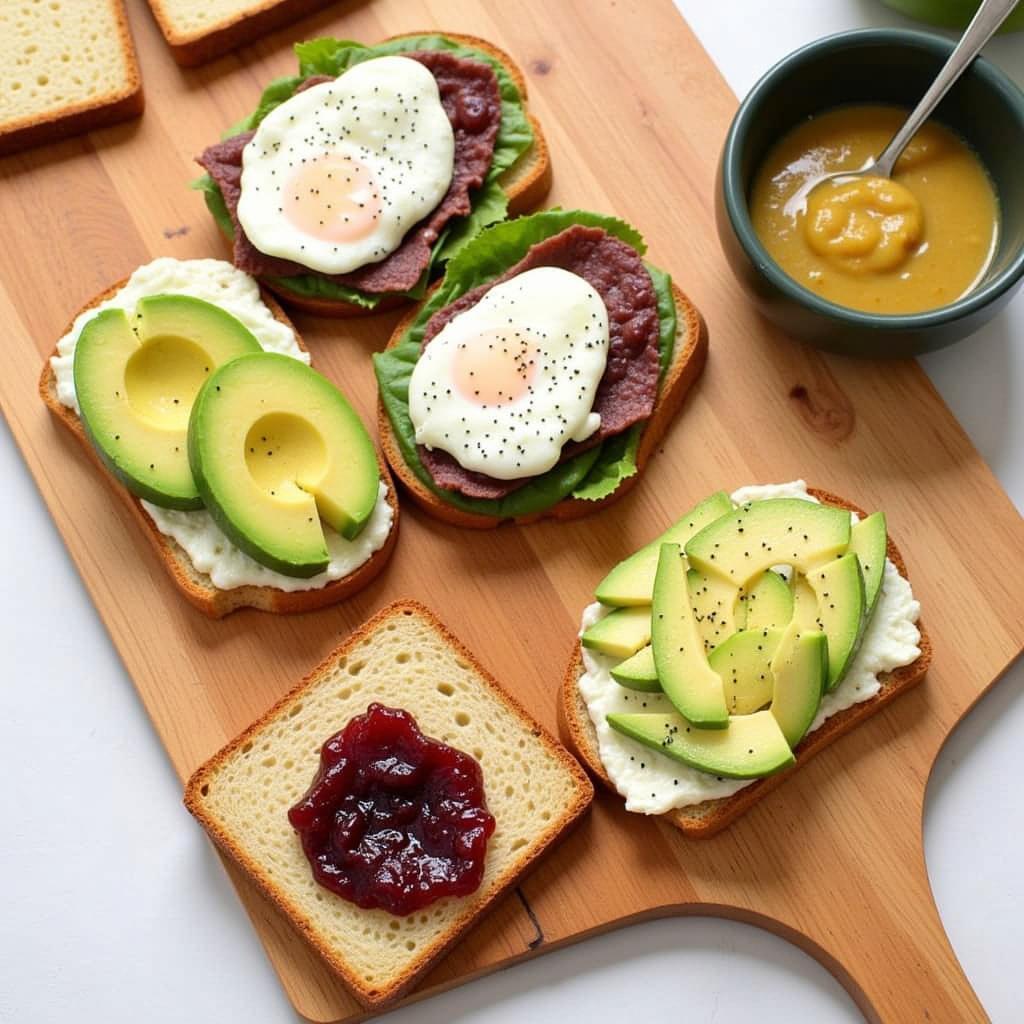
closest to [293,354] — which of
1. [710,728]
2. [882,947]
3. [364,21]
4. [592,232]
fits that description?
[592,232]

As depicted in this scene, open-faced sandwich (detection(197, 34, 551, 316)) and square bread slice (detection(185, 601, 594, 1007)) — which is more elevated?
open-faced sandwich (detection(197, 34, 551, 316))

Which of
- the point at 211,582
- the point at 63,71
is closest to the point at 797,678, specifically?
the point at 211,582

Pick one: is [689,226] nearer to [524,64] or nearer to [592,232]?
[592,232]

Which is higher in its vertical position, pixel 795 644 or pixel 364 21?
pixel 364 21

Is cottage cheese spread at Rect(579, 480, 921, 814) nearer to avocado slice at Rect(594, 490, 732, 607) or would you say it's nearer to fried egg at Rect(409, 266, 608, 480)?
avocado slice at Rect(594, 490, 732, 607)

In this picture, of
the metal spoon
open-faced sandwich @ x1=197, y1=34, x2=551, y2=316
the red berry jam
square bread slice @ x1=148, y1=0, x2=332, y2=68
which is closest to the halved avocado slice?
the red berry jam
